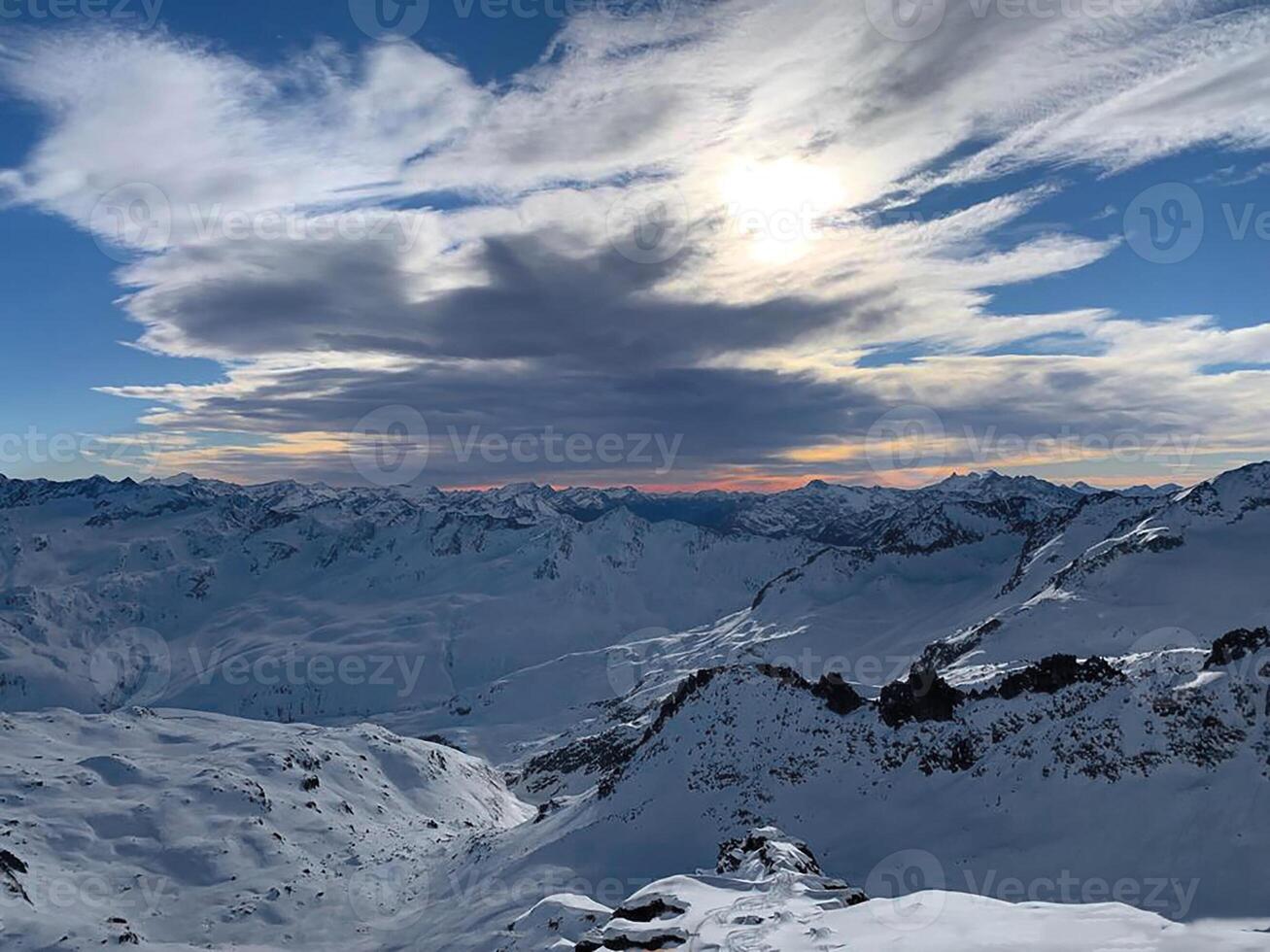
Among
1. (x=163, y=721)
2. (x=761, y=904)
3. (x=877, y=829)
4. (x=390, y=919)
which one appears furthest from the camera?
(x=163, y=721)

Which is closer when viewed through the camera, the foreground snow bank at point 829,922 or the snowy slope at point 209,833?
the foreground snow bank at point 829,922

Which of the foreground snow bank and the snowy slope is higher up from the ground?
the foreground snow bank

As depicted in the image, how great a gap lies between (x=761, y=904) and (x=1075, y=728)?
18.9m

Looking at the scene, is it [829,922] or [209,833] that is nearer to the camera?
[829,922]

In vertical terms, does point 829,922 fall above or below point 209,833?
above

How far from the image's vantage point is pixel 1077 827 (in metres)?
28.7

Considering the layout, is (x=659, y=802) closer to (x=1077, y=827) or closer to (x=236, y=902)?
(x=1077, y=827)

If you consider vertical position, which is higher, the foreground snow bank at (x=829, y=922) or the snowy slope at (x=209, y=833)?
the foreground snow bank at (x=829, y=922)

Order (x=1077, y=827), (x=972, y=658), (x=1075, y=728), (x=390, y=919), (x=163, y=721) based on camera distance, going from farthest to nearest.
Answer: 1. (x=972, y=658)
2. (x=163, y=721)
3. (x=390, y=919)
4. (x=1075, y=728)
5. (x=1077, y=827)

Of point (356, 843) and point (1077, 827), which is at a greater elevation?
point (1077, 827)

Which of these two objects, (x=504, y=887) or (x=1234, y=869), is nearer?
(x=1234, y=869)

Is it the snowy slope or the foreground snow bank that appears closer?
the foreground snow bank

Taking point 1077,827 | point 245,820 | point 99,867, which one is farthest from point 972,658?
point 99,867

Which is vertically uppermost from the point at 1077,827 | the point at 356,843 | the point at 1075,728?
the point at 1075,728
